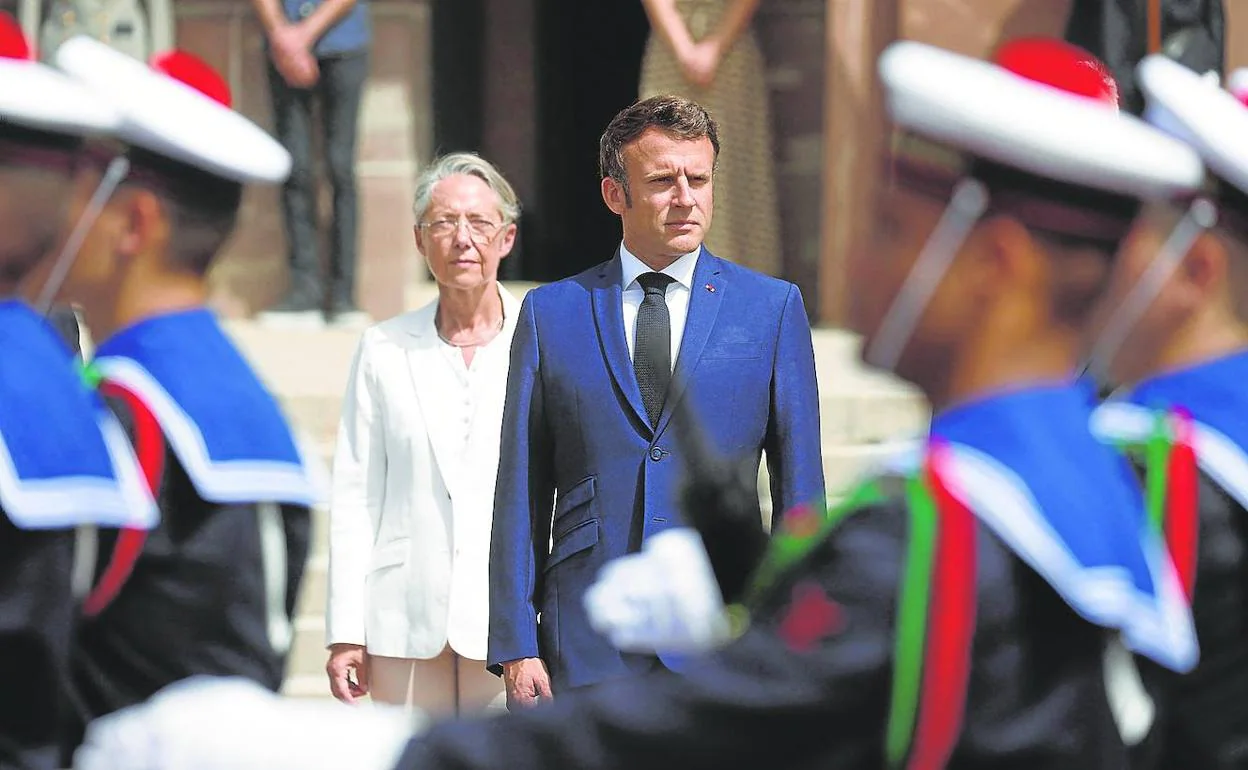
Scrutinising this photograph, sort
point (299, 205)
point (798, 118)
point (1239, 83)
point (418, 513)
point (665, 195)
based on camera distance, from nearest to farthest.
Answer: point (1239, 83)
point (665, 195)
point (418, 513)
point (299, 205)
point (798, 118)

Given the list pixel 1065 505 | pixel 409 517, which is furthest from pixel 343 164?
pixel 1065 505

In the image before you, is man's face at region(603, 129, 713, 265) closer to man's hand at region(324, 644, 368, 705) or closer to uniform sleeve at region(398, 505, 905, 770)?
man's hand at region(324, 644, 368, 705)

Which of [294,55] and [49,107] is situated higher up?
[49,107]

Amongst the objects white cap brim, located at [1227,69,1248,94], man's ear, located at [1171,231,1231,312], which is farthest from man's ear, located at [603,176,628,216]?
man's ear, located at [1171,231,1231,312]

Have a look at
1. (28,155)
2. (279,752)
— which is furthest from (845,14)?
(279,752)

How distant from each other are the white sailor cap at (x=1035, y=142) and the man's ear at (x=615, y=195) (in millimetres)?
2059

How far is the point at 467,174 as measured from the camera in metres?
4.76

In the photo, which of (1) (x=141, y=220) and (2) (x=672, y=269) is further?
(2) (x=672, y=269)

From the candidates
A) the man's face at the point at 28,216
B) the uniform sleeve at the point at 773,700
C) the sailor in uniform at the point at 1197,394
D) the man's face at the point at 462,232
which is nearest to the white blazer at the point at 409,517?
the man's face at the point at 462,232

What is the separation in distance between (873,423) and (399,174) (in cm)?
262

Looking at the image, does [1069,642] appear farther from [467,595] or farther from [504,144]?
[504,144]

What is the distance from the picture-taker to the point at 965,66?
1991 mm

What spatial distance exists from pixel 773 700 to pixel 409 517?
2.77m

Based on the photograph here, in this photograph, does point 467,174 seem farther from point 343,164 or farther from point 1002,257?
point 343,164
